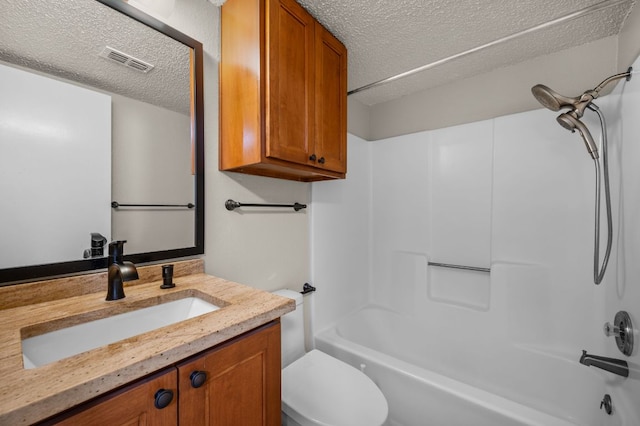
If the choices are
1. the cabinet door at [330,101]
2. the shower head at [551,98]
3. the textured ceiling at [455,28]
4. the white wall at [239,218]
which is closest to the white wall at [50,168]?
the white wall at [239,218]

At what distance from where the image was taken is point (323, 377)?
134cm

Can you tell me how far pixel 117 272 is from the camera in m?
0.84

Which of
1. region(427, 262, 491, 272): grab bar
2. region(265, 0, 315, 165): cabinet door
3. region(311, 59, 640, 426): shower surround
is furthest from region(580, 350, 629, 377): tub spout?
region(265, 0, 315, 165): cabinet door

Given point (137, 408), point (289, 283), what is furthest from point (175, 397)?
point (289, 283)

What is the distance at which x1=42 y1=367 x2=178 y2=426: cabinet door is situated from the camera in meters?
0.47

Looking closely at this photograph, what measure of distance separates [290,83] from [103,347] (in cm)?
117

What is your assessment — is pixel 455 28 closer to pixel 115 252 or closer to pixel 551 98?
pixel 551 98

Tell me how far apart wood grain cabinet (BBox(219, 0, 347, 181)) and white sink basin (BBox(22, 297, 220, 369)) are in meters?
0.66

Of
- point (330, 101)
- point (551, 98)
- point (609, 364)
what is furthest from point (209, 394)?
point (551, 98)

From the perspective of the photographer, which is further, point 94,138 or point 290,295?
point 290,295

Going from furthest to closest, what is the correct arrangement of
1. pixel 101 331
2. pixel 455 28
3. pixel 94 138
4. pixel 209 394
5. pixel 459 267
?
1. pixel 459 267
2. pixel 455 28
3. pixel 94 138
4. pixel 101 331
5. pixel 209 394

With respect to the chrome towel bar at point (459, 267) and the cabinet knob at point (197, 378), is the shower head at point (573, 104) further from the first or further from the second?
the cabinet knob at point (197, 378)

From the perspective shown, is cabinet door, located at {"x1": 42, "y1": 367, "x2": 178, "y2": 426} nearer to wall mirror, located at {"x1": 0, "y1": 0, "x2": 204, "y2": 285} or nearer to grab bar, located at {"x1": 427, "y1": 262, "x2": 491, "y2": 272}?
wall mirror, located at {"x1": 0, "y1": 0, "x2": 204, "y2": 285}

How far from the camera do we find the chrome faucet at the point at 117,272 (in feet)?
2.65
